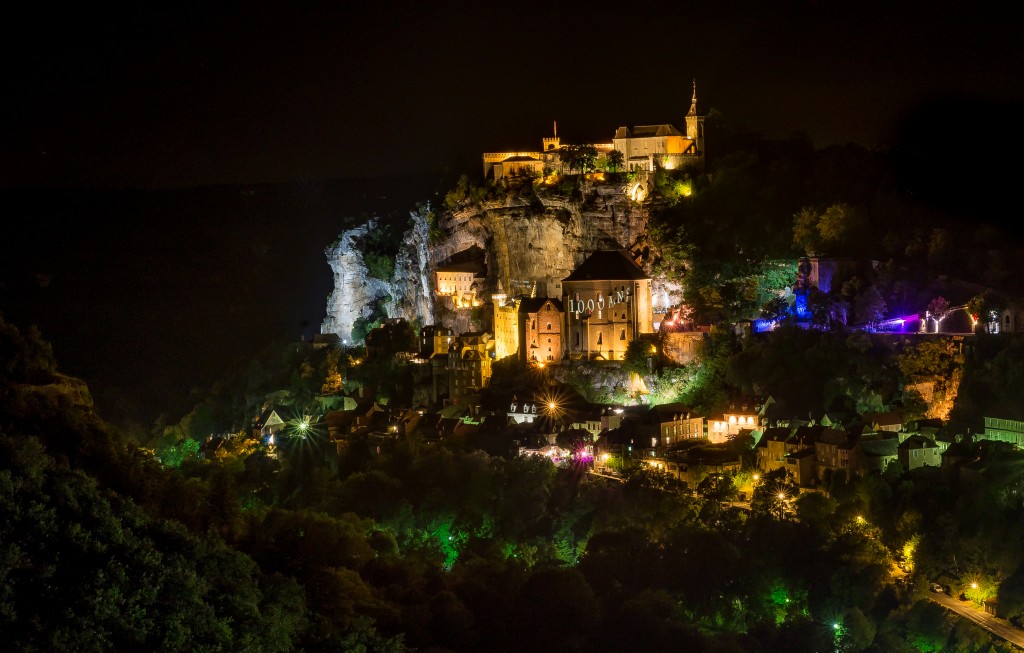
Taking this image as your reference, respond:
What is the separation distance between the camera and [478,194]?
169 ft

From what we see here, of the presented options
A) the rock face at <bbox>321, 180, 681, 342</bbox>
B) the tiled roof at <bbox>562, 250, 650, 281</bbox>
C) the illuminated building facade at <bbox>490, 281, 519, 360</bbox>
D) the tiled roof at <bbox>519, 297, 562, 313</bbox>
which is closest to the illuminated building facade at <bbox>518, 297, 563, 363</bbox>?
the tiled roof at <bbox>519, 297, 562, 313</bbox>

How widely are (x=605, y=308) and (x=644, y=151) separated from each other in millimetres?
8956

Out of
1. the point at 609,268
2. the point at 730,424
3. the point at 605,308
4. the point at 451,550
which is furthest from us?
the point at 609,268

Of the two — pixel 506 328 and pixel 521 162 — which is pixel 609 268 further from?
pixel 521 162

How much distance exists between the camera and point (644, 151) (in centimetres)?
5066

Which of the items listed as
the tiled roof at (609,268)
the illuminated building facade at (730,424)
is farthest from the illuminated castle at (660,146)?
the illuminated building facade at (730,424)

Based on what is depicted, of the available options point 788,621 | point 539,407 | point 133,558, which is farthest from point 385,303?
point 133,558

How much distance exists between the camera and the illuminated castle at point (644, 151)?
5047 centimetres

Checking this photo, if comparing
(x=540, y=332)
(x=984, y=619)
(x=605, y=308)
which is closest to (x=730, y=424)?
(x=605, y=308)

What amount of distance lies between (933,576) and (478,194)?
28193mm

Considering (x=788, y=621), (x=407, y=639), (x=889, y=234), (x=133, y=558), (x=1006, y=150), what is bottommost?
(x=788, y=621)

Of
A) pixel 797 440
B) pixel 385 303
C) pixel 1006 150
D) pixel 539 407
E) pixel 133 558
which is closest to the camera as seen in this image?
pixel 133 558

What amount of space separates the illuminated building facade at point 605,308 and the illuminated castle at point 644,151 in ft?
20.8

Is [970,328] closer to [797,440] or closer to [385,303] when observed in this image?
[797,440]
